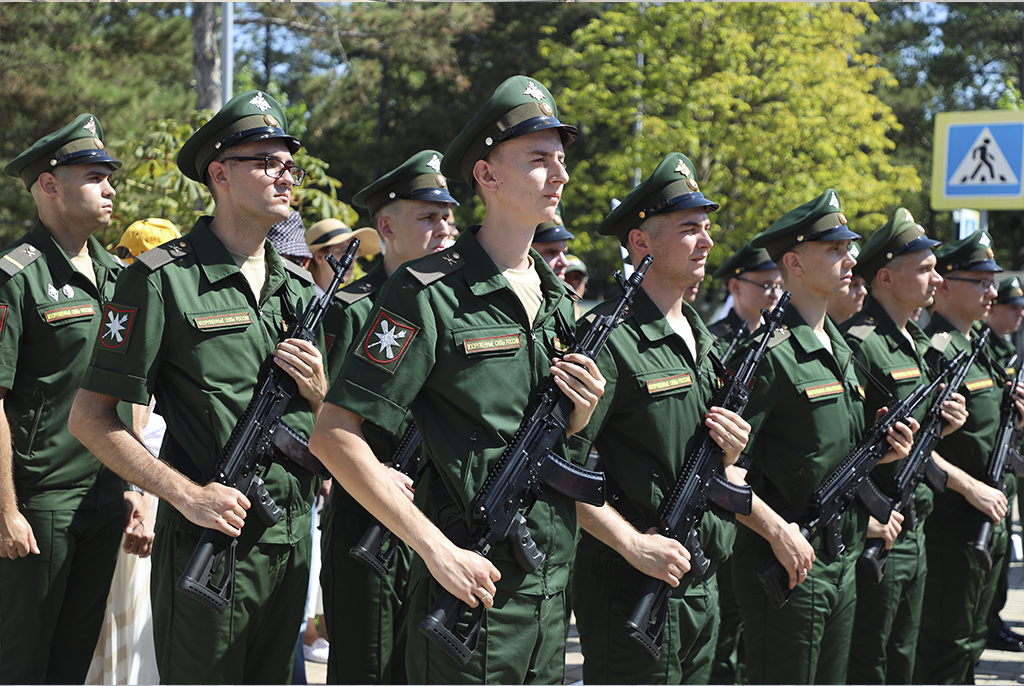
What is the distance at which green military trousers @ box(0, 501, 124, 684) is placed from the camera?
12.5 feet

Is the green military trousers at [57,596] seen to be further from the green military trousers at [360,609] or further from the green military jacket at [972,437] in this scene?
the green military jacket at [972,437]

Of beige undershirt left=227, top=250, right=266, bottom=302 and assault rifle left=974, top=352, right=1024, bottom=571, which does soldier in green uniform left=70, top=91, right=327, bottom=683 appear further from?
assault rifle left=974, top=352, right=1024, bottom=571

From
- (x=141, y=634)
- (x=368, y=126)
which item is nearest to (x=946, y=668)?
(x=141, y=634)

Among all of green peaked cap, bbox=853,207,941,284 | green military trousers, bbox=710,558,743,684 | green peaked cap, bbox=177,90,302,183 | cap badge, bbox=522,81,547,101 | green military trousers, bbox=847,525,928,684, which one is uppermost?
cap badge, bbox=522,81,547,101

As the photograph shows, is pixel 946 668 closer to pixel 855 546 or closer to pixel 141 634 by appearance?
pixel 855 546

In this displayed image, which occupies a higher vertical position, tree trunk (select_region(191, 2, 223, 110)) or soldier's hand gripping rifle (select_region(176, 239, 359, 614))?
tree trunk (select_region(191, 2, 223, 110))

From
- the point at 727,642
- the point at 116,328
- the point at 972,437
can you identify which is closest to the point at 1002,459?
the point at 972,437

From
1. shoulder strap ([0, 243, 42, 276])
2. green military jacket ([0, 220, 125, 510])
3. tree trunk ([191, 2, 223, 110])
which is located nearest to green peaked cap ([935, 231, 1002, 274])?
green military jacket ([0, 220, 125, 510])

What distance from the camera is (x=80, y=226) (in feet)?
13.9

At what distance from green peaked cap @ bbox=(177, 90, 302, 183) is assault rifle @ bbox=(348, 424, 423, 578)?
1.29 metres

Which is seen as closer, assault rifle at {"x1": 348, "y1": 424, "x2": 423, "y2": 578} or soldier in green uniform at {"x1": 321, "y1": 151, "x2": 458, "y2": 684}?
assault rifle at {"x1": 348, "y1": 424, "x2": 423, "y2": 578}

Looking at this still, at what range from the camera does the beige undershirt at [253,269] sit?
3.50m

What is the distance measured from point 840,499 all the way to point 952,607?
5.84ft

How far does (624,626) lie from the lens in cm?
336
